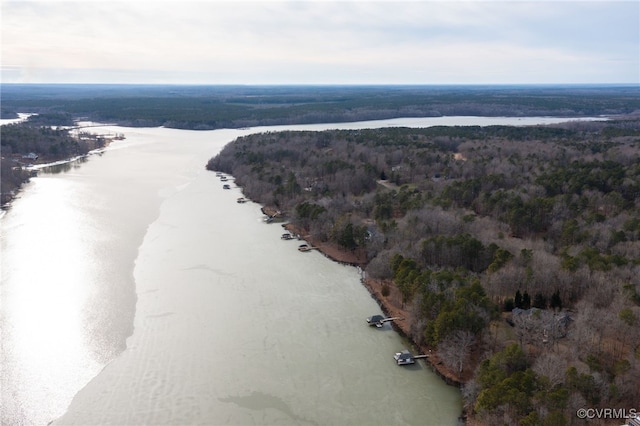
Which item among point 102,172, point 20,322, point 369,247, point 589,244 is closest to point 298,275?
point 369,247

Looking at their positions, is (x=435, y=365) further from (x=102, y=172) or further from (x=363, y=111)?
(x=363, y=111)

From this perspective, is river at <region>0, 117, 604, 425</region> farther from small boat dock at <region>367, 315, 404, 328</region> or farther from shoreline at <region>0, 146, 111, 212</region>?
shoreline at <region>0, 146, 111, 212</region>

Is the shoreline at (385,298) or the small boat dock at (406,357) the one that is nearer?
the shoreline at (385,298)

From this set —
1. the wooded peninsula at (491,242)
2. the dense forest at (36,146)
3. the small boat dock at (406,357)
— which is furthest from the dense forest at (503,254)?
the dense forest at (36,146)

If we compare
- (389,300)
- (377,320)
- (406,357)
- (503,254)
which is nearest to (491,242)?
(503,254)

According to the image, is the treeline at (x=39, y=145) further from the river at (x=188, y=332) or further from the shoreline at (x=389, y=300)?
the shoreline at (x=389, y=300)

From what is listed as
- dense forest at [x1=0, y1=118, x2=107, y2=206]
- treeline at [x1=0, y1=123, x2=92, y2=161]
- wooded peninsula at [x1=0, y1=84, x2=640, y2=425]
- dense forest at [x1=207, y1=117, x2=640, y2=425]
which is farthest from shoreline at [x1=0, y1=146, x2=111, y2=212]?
dense forest at [x1=207, y1=117, x2=640, y2=425]

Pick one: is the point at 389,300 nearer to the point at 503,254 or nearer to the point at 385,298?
the point at 385,298
